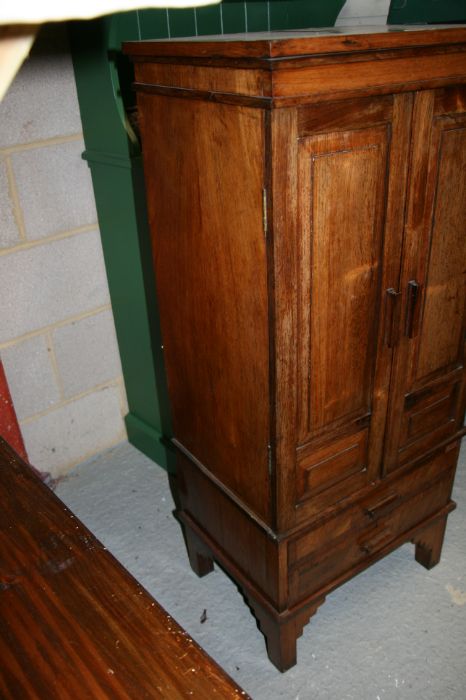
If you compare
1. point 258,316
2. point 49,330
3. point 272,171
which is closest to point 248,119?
point 272,171

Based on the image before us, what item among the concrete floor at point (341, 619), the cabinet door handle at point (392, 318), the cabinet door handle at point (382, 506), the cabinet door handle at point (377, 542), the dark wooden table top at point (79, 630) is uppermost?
the cabinet door handle at point (392, 318)

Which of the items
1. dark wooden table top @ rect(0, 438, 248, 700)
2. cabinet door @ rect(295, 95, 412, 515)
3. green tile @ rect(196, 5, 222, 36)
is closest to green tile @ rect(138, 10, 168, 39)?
green tile @ rect(196, 5, 222, 36)

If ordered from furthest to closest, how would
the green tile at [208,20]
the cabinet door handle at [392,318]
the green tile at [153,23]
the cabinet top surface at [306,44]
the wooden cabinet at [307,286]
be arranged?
the green tile at [208,20], the green tile at [153,23], the cabinet door handle at [392,318], the wooden cabinet at [307,286], the cabinet top surface at [306,44]

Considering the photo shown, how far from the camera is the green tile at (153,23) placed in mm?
1890

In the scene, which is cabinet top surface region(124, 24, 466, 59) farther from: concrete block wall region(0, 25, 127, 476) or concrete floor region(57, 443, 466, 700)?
concrete floor region(57, 443, 466, 700)

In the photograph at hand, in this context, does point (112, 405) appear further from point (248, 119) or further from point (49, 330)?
point (248, 119)

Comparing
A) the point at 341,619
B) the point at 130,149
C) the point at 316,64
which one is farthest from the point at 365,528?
the point at 130,149

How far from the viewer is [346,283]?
1345 mm

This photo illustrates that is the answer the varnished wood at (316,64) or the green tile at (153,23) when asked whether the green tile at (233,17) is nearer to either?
the green tile at (153,23)

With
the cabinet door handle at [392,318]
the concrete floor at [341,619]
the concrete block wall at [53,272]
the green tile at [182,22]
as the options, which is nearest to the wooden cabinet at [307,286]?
the cabinet door handle at [392,318]

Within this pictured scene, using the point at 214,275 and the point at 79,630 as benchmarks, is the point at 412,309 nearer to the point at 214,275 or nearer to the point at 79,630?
the point at 214,275

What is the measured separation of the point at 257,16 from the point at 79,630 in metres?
2.08

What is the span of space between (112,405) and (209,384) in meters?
1.24

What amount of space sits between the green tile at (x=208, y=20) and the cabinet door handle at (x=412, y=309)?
4.08 feet
